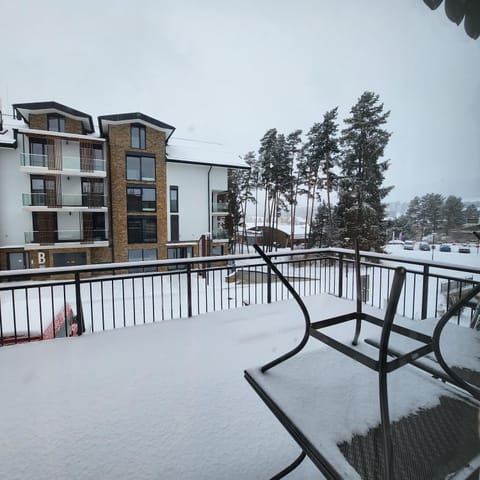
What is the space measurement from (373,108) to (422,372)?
3.98ft

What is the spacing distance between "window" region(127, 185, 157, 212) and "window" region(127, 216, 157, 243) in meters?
0.11

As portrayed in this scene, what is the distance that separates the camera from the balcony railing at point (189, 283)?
74.0 inches

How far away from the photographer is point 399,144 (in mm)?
1043

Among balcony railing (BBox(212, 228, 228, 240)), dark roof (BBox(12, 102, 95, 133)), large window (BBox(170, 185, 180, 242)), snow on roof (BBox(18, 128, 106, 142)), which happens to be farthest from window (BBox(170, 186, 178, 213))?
dark roof (BBox(12, 102, 95, 133))

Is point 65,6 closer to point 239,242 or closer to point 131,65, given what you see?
point 131,65

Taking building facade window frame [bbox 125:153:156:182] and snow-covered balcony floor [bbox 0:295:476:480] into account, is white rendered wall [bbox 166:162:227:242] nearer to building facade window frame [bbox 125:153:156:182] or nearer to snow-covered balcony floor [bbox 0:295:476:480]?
building facade window frame [bbox 125:153:156:182]

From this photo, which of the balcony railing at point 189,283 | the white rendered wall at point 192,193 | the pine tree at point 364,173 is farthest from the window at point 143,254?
the pine tree at point 364,173

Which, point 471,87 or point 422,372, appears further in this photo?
point 422,372

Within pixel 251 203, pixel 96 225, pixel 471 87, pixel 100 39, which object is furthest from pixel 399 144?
pixel 96 225

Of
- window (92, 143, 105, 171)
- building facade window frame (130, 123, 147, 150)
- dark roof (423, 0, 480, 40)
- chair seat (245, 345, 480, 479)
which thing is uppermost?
building facade window frame (130, 123, 147, 150)

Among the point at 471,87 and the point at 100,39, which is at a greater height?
the point at 100,39

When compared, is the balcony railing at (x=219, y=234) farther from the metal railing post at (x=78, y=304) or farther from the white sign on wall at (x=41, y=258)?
the white sign on wall at (x=41, y=258)

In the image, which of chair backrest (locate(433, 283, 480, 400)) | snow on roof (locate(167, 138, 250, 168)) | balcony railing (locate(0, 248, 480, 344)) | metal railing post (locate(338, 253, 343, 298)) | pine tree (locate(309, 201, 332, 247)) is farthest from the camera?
metal railing post (locate(338, 253, 343, 298))

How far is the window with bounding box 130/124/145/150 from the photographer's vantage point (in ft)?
8.38
